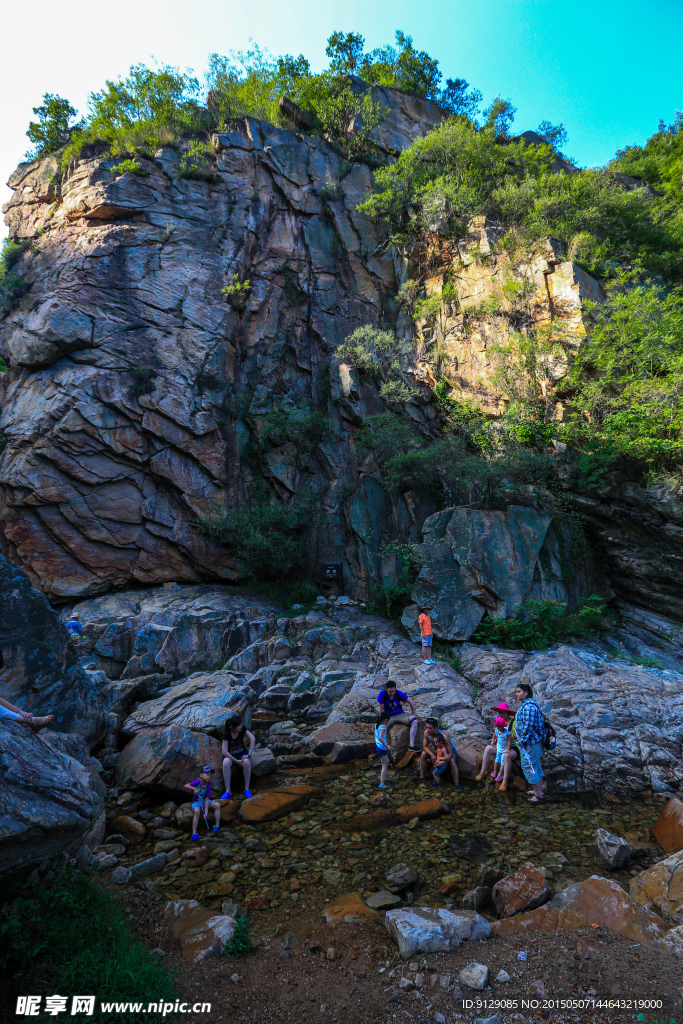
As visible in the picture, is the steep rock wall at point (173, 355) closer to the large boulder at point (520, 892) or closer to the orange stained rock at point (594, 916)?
the large boulder at point (520, 892)

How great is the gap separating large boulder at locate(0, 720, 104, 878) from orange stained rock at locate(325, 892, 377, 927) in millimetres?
2724

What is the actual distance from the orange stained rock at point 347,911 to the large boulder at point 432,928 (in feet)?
1.03

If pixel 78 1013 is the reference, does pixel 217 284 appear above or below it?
above

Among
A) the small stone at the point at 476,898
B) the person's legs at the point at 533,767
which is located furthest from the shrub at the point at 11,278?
the small stone at the point at 476,898

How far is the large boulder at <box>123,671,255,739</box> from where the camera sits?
8859 millimetres

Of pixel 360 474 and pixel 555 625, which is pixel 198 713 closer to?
pixel 555 625

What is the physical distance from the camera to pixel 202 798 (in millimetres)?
7039

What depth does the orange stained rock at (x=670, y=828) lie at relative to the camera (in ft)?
19.4

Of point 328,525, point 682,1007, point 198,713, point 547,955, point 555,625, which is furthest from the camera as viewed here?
point 328,525

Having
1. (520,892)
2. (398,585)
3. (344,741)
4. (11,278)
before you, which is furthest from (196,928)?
(11,278)

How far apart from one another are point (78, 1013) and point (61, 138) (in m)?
28.3

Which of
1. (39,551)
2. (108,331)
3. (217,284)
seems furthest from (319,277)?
(39,551)

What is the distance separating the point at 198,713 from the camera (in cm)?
905

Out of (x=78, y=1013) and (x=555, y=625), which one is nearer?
(x=78, y=1013)
